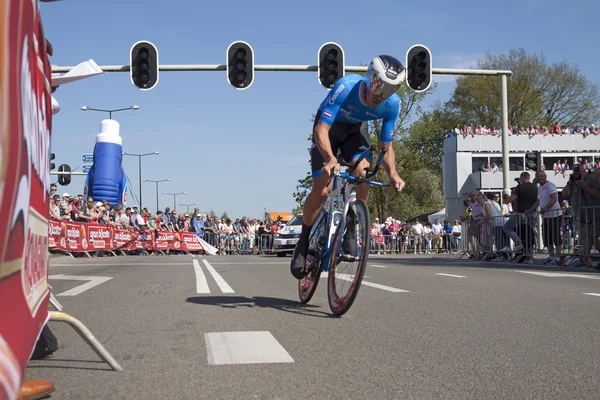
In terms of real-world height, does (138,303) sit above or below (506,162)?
below

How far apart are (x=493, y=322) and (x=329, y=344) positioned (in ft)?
4.89

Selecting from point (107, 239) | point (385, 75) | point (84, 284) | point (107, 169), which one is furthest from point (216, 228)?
point (385, 75)

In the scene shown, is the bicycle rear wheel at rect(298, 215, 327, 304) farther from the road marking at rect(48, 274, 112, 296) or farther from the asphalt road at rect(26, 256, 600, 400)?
the road marking at rect(48, 274, 112, 296)

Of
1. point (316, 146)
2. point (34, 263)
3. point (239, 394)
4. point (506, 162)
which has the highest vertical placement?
point (506, 162)

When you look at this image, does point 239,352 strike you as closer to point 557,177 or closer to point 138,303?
point 138,303

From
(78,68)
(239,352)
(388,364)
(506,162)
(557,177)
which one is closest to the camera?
(388,364)

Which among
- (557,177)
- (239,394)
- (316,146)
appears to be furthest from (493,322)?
(557,177)

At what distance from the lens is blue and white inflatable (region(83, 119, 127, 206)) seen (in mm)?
32781

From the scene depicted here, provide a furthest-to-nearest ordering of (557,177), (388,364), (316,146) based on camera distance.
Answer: (557,177) < (316,146) < (388,364)

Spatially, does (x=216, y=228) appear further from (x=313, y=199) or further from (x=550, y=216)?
(x=313, y=199)

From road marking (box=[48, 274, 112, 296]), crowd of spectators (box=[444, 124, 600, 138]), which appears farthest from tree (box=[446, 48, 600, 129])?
road marking (box=[48, 274, 112, 296])

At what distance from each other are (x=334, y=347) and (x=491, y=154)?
51.9 metres

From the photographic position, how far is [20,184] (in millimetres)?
2217

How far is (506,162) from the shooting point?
76.1 feet
